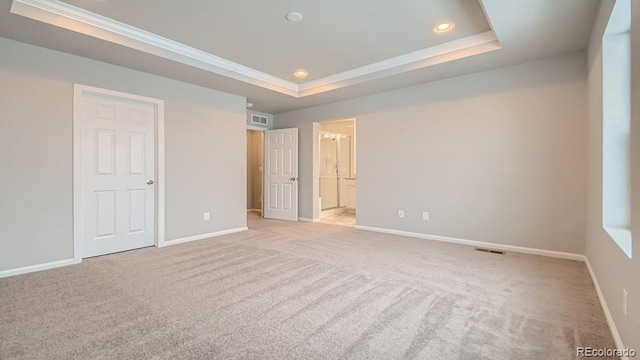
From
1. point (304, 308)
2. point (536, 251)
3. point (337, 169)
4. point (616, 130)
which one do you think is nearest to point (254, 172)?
point (337, 169)

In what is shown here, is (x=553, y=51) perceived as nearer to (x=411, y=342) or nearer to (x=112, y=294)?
(x=411, y=342)

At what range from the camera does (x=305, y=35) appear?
329 centimetres

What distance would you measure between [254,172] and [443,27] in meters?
6.12

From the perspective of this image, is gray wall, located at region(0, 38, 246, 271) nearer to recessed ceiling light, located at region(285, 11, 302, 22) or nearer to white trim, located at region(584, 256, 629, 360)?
recessed ceiling light, located at region(285, 11, 302, 22)

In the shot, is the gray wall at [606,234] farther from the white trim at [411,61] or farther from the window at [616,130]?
the white trim at [411,61]

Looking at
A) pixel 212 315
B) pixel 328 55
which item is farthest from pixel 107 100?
pixel 212 315

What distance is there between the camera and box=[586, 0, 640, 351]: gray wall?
141 centimetres

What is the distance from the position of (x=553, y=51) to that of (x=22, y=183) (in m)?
5.97

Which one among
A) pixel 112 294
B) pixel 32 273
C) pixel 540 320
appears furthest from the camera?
pixel 32 273

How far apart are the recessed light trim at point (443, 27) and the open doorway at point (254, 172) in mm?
5656

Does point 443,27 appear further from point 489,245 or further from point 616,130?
point 489,245

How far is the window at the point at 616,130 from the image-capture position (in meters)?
2.20

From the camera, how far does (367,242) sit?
14.2ft

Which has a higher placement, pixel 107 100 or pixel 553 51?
pixel 553 51
